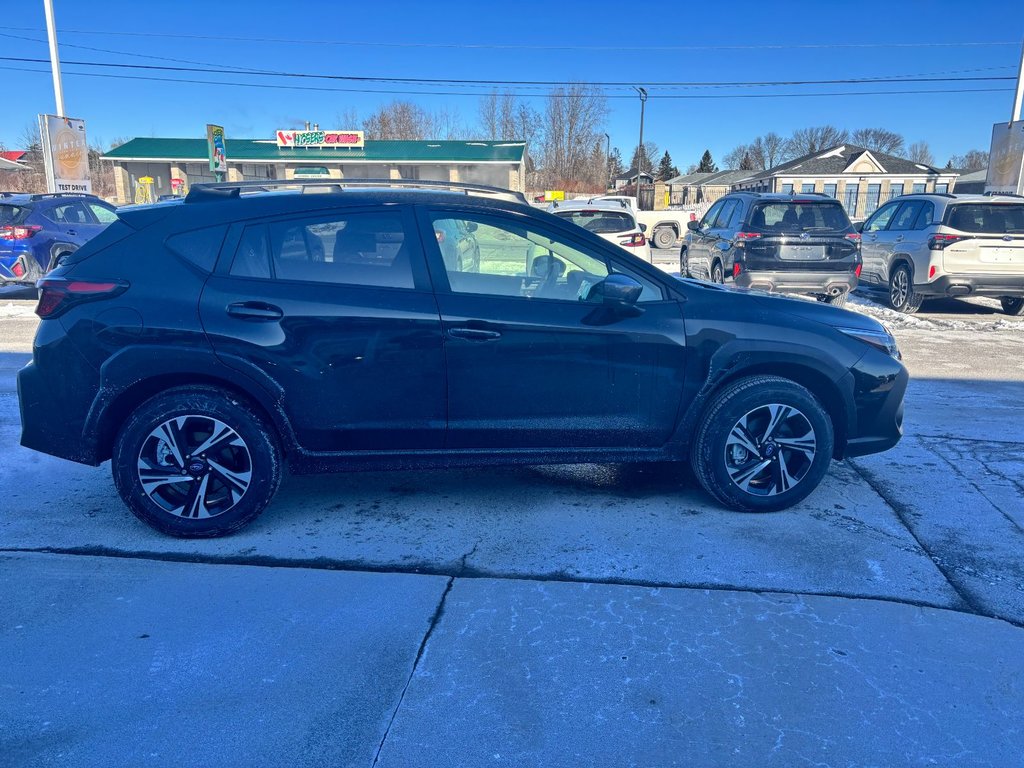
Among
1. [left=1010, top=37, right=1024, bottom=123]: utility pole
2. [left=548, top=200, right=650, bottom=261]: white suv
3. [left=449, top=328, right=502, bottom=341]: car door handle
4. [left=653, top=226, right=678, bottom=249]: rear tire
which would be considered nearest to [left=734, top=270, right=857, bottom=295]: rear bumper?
[left=548, top=200, right=650, bottom=261]: white suv

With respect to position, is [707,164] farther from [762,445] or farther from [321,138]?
[762,445]

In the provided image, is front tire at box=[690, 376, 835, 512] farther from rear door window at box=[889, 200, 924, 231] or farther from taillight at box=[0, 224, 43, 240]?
taillight at box=[0, 224, 43, 240]

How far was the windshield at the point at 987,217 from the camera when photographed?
1055cm

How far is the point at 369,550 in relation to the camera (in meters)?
3.74

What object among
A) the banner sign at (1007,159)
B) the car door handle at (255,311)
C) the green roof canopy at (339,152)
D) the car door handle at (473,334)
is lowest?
the car door handle at (473,334)

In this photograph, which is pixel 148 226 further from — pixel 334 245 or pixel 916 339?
pixel 916 339

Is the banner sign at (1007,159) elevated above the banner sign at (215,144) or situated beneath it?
situated beneath

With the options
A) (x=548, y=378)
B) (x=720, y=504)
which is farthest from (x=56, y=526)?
(x=720, y=504)

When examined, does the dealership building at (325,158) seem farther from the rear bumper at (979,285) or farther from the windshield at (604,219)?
the rear bumper at (979,285)

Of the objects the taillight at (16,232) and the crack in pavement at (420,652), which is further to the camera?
the taillight at (16,232)

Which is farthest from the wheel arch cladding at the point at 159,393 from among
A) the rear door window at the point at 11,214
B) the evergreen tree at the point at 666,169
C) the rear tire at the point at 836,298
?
the evergreen tree at the point at 666,169

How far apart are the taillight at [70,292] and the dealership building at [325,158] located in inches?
1613

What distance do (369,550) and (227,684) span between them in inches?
43.6

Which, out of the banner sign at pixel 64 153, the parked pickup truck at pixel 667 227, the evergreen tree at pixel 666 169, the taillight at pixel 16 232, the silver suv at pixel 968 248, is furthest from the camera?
the evergreen tree at pixel 666 169
